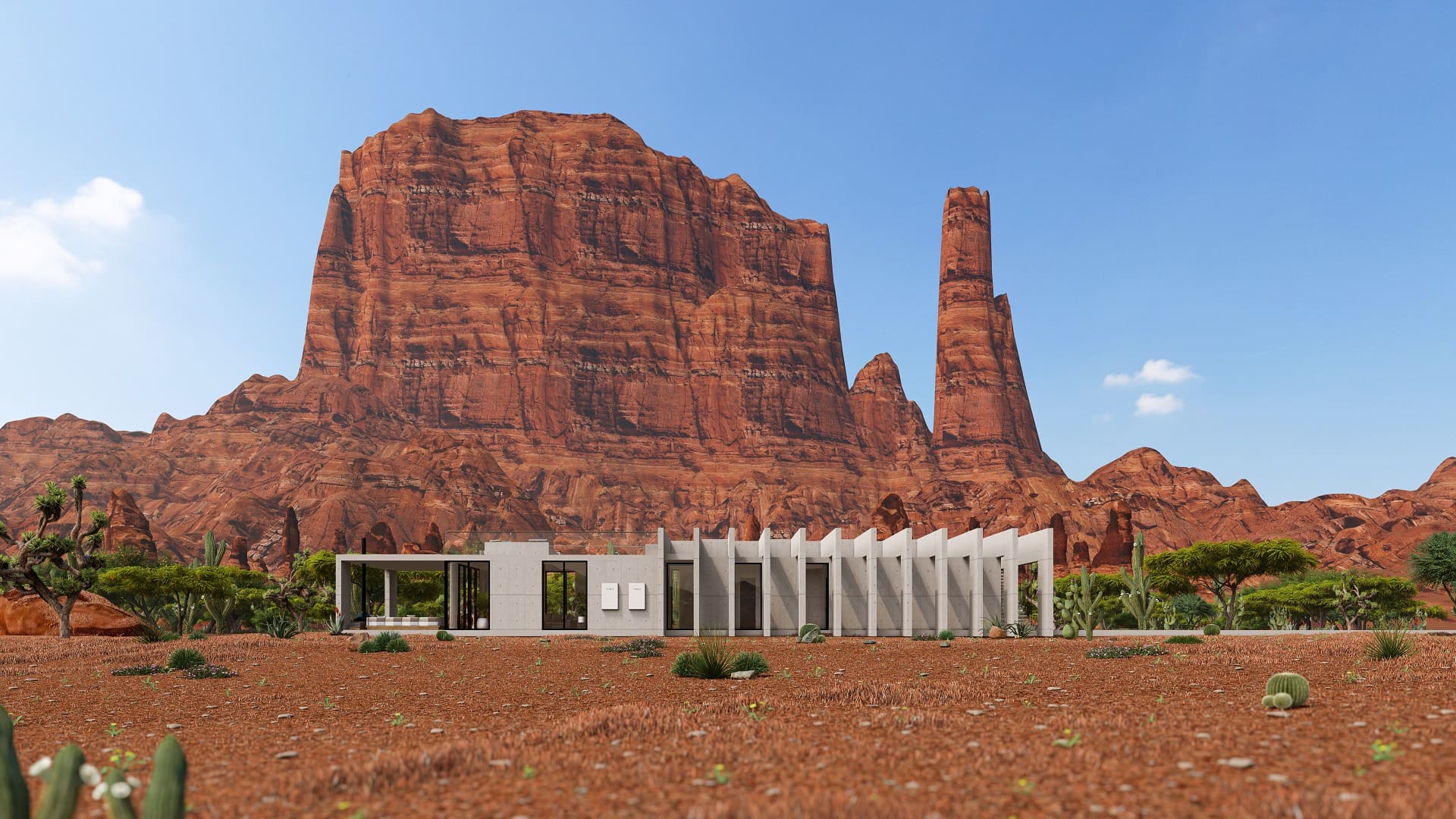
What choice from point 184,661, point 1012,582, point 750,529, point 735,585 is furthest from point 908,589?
point 750,529

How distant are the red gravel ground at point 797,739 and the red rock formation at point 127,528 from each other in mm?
105011

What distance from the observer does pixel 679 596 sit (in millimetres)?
46188

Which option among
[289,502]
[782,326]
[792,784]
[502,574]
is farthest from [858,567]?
[782,326]

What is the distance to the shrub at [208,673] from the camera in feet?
59.9

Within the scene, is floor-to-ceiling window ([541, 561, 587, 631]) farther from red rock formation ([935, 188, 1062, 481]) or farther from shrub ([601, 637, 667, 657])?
red rock formation ([935, 188, 1062, 481])

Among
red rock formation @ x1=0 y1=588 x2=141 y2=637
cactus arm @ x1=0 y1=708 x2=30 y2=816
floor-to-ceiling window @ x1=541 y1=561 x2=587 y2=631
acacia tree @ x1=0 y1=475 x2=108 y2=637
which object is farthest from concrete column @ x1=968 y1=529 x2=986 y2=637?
cactus arm @ x1=0 y1=708 x2=30 y2=816

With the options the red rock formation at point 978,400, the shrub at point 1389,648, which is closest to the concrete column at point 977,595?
the shrub at point 1389,648

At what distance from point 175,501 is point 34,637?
12871 cm

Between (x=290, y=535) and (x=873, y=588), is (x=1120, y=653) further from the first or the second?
(x=290, y=535)

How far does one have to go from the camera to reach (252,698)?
14.9 meters

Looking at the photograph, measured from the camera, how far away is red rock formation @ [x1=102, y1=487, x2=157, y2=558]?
109438mm

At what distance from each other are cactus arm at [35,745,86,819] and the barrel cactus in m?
10.7

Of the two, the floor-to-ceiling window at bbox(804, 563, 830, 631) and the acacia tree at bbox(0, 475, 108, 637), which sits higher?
the acacia tree at bbox(0, 475, 108, 637)

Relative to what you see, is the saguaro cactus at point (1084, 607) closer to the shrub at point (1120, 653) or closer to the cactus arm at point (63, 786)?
the shrub at point (1120, 653)
